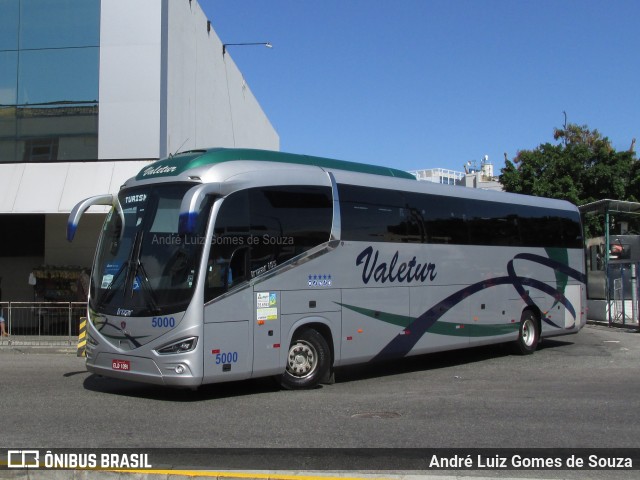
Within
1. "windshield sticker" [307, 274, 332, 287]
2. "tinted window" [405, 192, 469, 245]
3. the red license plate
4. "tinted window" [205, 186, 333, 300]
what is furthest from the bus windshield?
"tinted window" [405, 192, 469, 245]

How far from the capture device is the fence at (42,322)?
63.1ft

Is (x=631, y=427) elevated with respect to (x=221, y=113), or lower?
lower

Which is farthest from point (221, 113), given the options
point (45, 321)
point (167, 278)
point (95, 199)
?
point (167, 278)

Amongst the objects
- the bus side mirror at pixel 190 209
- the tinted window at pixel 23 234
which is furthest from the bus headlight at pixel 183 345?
the tinted window at pixel 23 234

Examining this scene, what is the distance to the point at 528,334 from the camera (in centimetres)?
1633

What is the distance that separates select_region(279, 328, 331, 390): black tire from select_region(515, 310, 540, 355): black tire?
6518mm

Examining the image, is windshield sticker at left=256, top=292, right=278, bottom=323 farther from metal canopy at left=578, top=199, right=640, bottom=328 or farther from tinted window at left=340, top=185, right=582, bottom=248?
metal canopy at left=578, top=199, right=640, bottom=328

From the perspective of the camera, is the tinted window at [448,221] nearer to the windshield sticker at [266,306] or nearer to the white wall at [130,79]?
the windshield sticker at [266,306]

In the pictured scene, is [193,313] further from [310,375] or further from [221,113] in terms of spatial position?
[221,113]

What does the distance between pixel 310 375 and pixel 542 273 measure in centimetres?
774

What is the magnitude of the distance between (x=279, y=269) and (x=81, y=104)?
1372 cm

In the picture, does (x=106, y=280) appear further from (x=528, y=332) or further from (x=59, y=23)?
(x=59, y=23)

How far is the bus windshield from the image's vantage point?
31.2ft

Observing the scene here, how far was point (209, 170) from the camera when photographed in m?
9.88
